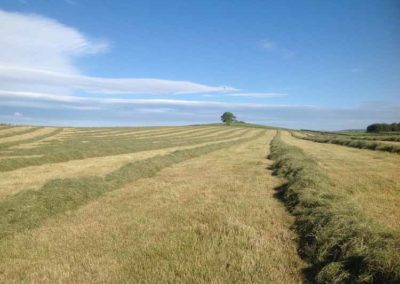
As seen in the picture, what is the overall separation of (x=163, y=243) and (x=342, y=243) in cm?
361

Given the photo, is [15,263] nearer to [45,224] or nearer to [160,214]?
[45,224]

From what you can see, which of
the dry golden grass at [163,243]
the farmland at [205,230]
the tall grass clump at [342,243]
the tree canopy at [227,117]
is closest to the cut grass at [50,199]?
the farmland at [205,230]

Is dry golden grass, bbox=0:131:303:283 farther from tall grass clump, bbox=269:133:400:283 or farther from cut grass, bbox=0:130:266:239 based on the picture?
cut grass, bbox=0:130:266:239

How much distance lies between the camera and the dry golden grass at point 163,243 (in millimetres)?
6234

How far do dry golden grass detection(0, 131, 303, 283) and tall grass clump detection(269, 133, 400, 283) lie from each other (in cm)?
38

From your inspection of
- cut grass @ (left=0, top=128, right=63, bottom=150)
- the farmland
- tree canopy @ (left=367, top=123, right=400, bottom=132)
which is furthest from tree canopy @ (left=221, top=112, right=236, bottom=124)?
the farmland

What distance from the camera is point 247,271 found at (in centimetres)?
622

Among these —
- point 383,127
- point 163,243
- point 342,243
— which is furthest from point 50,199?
point 383,127

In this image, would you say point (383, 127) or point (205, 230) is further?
point (383, 127)

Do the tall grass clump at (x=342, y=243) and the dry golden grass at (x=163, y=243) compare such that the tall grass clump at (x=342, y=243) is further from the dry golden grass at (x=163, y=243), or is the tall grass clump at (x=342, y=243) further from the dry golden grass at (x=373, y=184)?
the dry golden grass at (x=373, y=184)

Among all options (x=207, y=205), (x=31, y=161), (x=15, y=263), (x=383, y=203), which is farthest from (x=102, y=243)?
(x=31, y=161)

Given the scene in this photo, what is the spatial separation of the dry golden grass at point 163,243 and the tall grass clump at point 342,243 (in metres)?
0.38

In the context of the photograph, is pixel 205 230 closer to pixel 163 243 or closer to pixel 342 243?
pixel 163 243

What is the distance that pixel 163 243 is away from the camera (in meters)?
7.55
